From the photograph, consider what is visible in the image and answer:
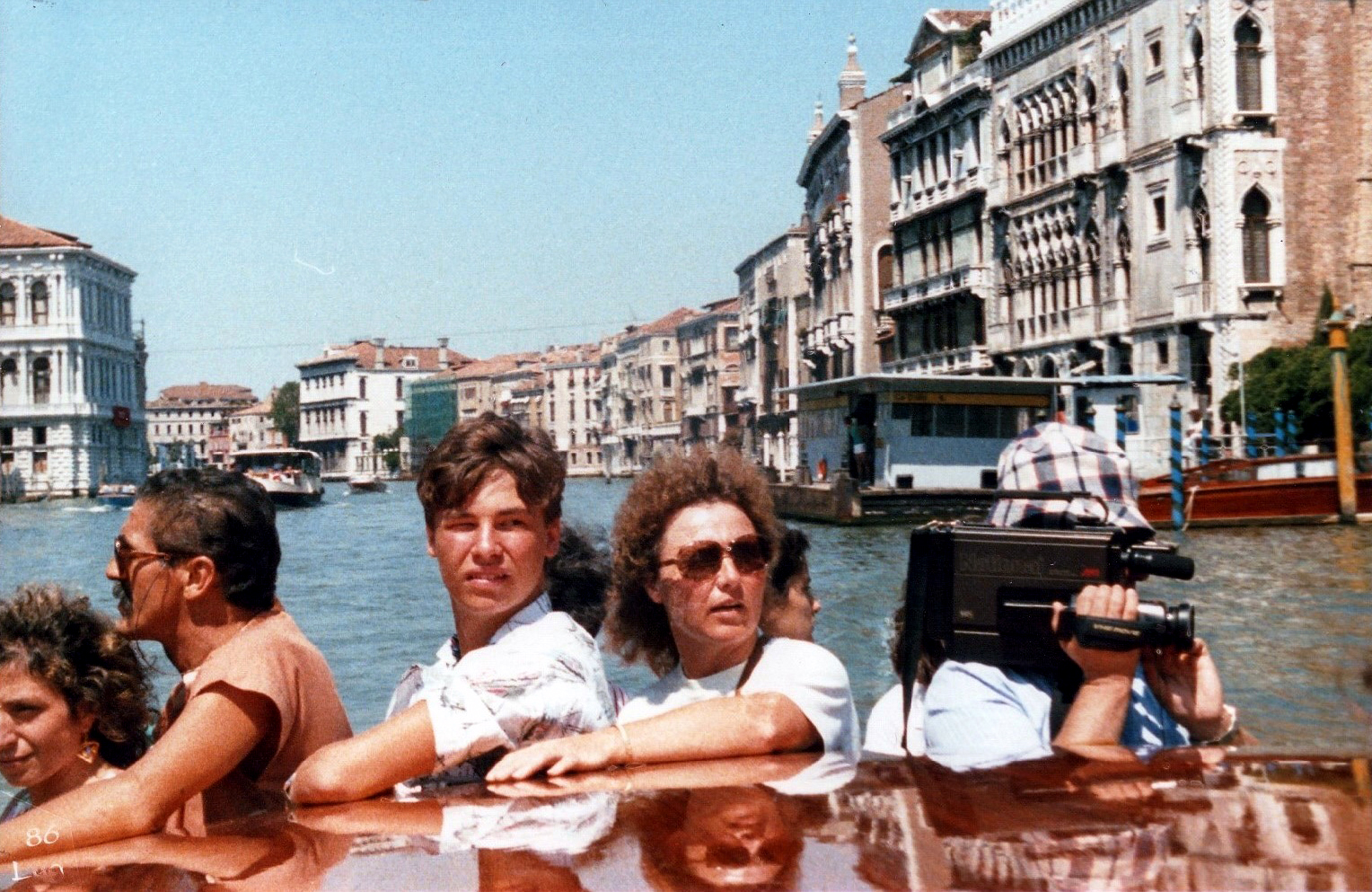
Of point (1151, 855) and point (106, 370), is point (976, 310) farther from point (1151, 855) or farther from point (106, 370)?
point (106, 370)

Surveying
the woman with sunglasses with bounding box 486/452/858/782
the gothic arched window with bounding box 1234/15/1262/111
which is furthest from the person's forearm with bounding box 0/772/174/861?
the gothic arched window with bounding box 1234/15/1262/111

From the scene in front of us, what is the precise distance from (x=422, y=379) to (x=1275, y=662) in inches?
1658

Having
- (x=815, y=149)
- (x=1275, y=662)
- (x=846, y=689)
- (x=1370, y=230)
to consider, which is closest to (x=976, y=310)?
(x=1370, y=230)

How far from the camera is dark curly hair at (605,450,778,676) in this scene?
177 cm

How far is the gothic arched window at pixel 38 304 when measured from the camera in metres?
47.4

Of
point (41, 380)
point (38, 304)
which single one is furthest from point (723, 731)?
point (38, 304)

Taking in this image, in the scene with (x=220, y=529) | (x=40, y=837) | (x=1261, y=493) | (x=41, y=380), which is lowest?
(x=1261, y=493)

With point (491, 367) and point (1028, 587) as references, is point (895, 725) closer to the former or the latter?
point (1028, 587)

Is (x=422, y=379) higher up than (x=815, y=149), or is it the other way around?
(x=815, y=149)

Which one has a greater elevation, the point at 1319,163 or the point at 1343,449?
the point at 1319,163

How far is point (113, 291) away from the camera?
5150 cm

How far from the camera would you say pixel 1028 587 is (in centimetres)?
173

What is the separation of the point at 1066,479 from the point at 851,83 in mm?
33000

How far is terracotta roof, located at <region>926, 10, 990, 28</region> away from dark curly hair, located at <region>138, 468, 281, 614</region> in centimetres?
2537
